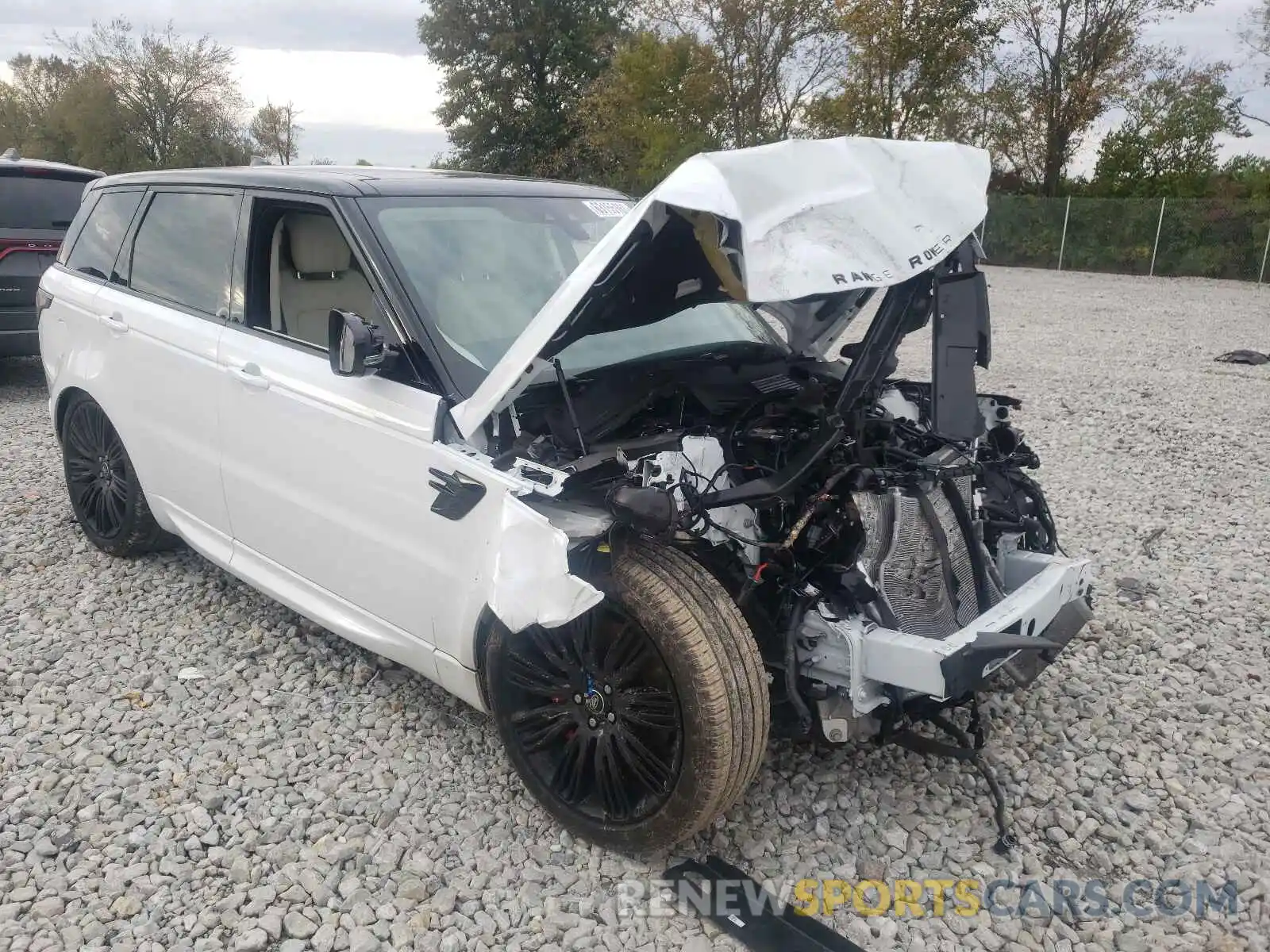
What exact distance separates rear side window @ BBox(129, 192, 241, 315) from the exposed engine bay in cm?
155

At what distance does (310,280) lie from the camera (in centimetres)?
364

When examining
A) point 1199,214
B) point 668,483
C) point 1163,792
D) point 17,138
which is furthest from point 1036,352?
point 17,138

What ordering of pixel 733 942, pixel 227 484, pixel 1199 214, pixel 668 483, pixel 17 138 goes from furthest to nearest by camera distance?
1. pixel 17 138
2. pixel 1199 214
3. pixel 227 484
4. pixel 668 483
5. pixel 733 942

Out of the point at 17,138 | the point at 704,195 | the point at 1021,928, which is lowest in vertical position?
the point at 1021,928

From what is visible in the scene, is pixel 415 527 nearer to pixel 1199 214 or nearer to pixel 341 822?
pixel 341 822

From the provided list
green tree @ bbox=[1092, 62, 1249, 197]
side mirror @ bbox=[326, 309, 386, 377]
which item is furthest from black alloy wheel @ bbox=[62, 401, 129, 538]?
green tree @ bbox=[1092, 62, 1249, 197]

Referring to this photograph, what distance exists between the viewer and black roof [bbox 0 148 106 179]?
7686 mm

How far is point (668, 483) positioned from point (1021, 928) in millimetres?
1520

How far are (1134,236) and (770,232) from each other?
82.8ft

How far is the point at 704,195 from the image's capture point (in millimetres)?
2232

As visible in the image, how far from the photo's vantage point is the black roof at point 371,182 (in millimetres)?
3307

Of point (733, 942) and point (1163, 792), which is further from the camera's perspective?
point (1163, 792)

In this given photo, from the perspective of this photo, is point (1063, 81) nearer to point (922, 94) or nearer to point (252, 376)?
point (922, 94)

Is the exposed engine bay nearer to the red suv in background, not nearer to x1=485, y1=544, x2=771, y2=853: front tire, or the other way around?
x1=485, y1=544, x2=771, y2=853: front tire
